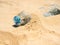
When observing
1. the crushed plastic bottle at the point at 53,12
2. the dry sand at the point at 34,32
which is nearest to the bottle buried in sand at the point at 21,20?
the dry sand at the point at 34,32

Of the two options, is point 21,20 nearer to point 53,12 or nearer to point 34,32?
point 34,32

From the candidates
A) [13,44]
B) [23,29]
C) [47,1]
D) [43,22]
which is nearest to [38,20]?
[43,22]

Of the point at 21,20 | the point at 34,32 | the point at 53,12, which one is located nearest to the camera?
the point at 34,32

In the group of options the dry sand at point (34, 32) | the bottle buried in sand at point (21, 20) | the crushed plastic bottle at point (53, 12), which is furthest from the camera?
the crushed plastic bottle at point (53, 12)

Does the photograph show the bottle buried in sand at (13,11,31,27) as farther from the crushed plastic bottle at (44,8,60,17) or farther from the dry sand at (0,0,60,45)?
the crushed plastic bottle at (44,8,60,17)

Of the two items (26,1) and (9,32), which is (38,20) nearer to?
(9,32)

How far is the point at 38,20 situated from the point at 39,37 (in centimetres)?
48

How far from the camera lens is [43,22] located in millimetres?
2604

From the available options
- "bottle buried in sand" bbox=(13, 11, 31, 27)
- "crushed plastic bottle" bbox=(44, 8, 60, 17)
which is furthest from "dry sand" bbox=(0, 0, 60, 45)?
"crushed plastic bottle" bbox=(44, 8, 60, 17)

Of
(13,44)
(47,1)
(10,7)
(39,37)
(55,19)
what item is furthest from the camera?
(47,1)

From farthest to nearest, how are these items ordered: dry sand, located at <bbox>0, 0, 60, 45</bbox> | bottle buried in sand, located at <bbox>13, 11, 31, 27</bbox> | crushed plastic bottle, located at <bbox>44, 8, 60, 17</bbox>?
crushed plastic bottle, located at <bbox>44, 8, 60, 17</bbox>
bottle buried in sand, located at <bbox>13, 11, 31, 27</bbox>
dry sand, located at <bbox>0, 0, 60, 45</bbox>

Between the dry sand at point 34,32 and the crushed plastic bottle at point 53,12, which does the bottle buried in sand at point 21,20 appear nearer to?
the dry sand at point 34,32

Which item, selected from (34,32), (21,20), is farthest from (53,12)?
(34,32)

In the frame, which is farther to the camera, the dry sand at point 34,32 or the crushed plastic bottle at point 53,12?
the crushed plastic bottle at point 53,12
